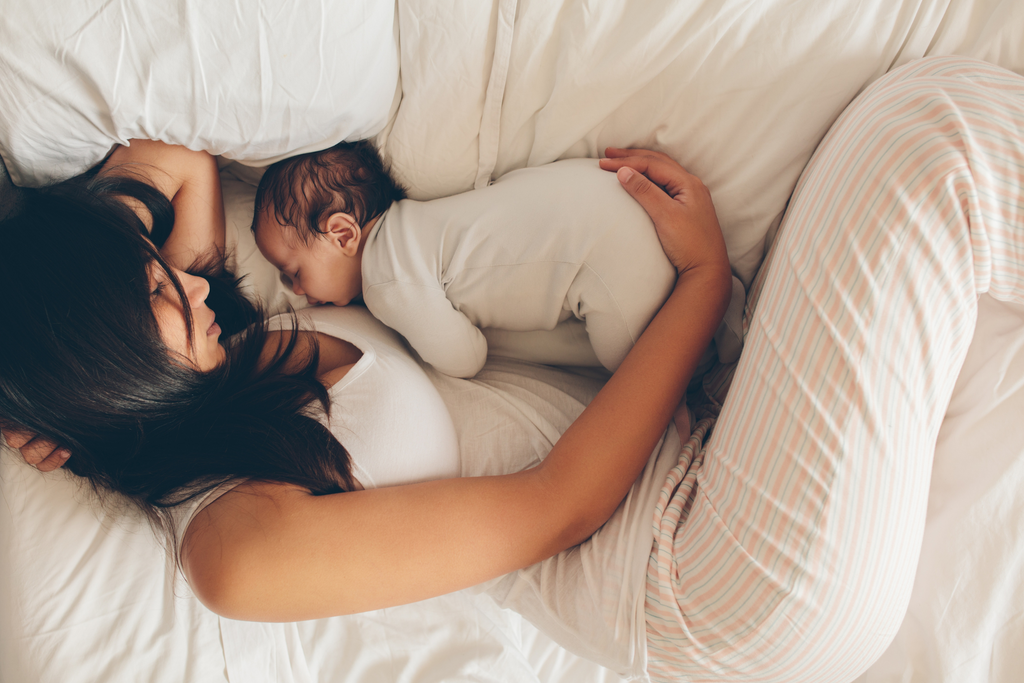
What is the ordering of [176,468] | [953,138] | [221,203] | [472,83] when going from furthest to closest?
[221,203], [472,83], [176,468], [953,138]

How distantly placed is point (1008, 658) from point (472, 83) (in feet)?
3.35

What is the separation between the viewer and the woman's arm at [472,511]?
2.09 feet

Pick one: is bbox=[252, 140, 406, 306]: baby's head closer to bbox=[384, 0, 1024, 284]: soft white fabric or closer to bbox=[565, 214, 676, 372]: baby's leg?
bbox=[384, 0, 1024, 284]: soft white fabric

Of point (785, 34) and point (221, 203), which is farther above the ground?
point (785, 34)

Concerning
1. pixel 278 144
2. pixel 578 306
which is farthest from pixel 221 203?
pixel 578 306

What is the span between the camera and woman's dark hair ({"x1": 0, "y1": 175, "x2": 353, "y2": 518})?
0.65 metres

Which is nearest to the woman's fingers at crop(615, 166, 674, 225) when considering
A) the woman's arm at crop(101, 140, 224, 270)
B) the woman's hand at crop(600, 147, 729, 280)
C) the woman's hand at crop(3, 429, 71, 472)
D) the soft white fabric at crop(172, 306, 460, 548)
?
the woman's hand at crop(600, 147, 729, 280)

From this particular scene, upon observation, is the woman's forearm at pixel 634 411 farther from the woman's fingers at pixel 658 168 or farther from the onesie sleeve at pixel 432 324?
the onesie sleeve at pixel 432 324

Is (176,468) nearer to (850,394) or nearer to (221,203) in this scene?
(221,203)

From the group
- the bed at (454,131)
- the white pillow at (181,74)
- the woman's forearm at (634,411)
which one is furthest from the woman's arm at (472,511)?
the white pillow at (181,74)

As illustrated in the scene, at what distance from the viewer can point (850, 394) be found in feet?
1.98

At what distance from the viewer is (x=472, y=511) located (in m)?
0.70

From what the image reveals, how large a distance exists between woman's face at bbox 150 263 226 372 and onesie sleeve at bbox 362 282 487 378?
26cm

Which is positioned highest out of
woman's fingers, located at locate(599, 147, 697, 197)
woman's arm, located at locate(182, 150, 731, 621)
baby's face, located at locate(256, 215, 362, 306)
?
woman's fingers, located at locate(599, 147, 697, 197)
